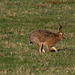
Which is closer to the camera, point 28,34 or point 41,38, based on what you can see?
point 41,38

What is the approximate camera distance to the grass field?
37.9 ft

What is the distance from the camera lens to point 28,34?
845 inches

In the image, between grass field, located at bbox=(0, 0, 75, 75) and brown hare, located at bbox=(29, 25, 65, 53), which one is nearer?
grass field, located at bbox=(0, 0, 75, 75)

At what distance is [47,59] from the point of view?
12.9m

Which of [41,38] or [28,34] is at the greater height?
[41,38]

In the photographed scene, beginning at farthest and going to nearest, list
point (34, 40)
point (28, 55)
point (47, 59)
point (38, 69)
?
1. point (34, 40)
2. point (28, 55)
3. point (47, 59)
4. point (38, 69)

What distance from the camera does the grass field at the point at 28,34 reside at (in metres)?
11.5

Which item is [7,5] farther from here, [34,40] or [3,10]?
[34,40]

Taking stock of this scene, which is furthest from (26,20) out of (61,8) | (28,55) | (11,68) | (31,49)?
(11,68)

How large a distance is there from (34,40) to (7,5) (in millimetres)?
17522

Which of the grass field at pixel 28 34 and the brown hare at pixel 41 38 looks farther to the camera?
the brown hare at pixel 41 38

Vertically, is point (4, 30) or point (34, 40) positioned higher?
point (34, 40)

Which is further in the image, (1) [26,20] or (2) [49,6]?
(2) [49,6]

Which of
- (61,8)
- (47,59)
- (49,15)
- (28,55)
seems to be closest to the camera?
(47,59)
